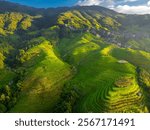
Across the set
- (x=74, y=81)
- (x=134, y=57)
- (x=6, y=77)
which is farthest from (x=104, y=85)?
(x=134, y=57)

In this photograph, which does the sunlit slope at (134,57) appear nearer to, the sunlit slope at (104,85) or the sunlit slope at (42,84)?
the sunlit slope at (104,85)

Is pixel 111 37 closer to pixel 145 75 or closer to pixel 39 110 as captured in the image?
pixel 145 75

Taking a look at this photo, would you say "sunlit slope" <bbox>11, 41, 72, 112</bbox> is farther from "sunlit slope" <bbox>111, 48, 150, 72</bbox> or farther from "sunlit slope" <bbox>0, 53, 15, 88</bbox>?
"sunlit slope" <bbox>111, 48, 150, 72</bbox>

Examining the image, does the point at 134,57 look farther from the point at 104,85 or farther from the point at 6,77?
the point at 6,77

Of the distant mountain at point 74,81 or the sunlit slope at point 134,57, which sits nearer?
the distant mountain at point 74,81

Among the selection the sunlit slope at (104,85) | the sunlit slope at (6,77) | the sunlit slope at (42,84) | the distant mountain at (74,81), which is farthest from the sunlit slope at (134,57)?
the sunlit slope at (6,77)

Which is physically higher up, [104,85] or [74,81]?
[104,85]
